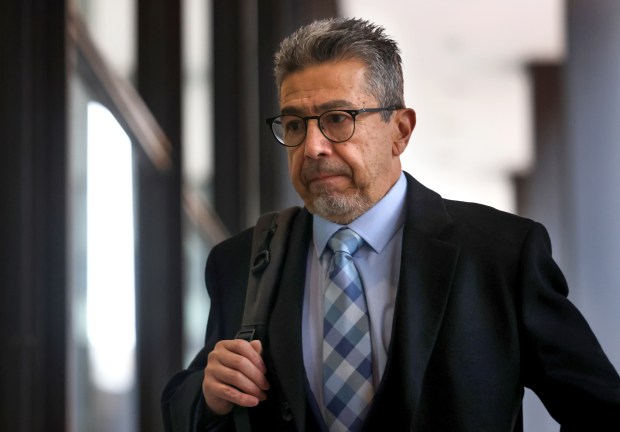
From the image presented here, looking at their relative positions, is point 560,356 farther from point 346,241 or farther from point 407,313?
point 346,241

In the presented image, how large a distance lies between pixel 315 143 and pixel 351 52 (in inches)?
6.6

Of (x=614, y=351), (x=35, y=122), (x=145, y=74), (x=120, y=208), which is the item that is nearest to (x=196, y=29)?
(x=145, y=74)

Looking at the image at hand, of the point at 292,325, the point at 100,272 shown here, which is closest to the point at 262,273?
the point at 292,325

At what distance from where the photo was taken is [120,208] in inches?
122

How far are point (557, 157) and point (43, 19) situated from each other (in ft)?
5.29

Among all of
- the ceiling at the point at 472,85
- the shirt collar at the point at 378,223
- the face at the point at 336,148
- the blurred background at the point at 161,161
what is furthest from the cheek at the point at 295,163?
the ceiling at the point at 472,85

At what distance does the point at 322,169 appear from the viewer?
66.9 inches

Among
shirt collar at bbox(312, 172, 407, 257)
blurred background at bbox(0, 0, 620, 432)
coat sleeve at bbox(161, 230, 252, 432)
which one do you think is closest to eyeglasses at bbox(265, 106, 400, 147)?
shirt collar at bbox(312, 172, 407, 257)

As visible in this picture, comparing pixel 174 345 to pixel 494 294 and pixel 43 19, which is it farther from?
pixel 494 294

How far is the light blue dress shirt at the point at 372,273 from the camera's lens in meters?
1.72

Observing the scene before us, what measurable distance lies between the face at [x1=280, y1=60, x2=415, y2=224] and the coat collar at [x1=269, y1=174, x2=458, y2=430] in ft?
0.36

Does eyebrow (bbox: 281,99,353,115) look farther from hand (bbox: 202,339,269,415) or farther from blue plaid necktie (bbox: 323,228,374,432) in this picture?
hand (bbox: 202,339,269,415)

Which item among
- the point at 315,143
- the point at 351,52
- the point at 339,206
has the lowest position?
the point at 339,206

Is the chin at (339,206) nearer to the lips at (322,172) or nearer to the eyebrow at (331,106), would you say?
the lips at (322,172)
